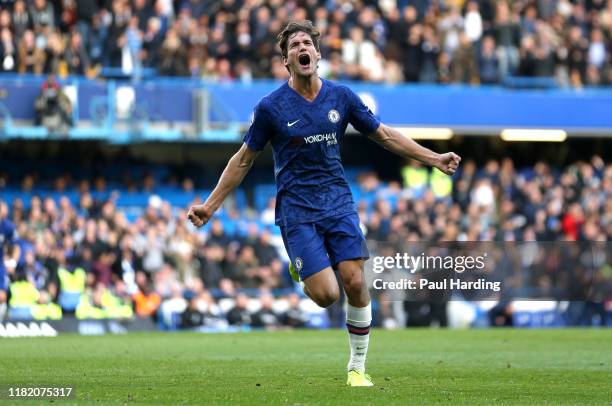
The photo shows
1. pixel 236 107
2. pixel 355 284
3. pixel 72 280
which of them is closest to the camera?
pixel 355 284

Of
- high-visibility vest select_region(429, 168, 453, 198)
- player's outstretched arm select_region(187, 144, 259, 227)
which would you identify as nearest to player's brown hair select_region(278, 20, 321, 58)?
player's outstretched arm select_region(187, 144, 259, 227)

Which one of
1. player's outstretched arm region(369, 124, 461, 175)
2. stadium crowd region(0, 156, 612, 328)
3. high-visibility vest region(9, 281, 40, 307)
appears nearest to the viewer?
player's outstretched arm region(369, 124, 461, 175)

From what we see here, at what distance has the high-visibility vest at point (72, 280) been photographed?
23.0 m

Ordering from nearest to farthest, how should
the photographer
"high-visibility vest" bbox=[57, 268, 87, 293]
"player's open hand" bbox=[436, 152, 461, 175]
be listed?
"player's open hand" bbox=[436, 152, 461, 175], "high-visibility vest" bbox=[57, 268, 87, 293], the photographer

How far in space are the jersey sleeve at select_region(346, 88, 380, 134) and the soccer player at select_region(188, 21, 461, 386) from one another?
17 mm

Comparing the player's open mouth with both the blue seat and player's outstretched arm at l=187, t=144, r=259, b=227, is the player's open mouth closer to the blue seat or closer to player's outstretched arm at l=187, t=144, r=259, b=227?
player's outstretched arm at l=187, t=144, r=259, b=227

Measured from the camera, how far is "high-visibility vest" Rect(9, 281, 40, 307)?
22297 millimetres

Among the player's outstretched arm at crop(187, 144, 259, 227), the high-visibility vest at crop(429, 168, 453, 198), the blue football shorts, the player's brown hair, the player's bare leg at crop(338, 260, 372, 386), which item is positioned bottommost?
the high-visibility vest at crop(429, 168, 453, 198)

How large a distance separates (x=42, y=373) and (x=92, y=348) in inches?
190

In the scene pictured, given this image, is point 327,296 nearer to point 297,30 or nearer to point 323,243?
point 323,243

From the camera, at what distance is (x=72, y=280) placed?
23.1 meters

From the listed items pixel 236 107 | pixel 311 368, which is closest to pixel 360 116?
pixel 311 368

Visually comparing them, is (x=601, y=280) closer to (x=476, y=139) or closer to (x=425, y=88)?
(x=425, y=88)

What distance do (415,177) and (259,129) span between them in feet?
71.8
